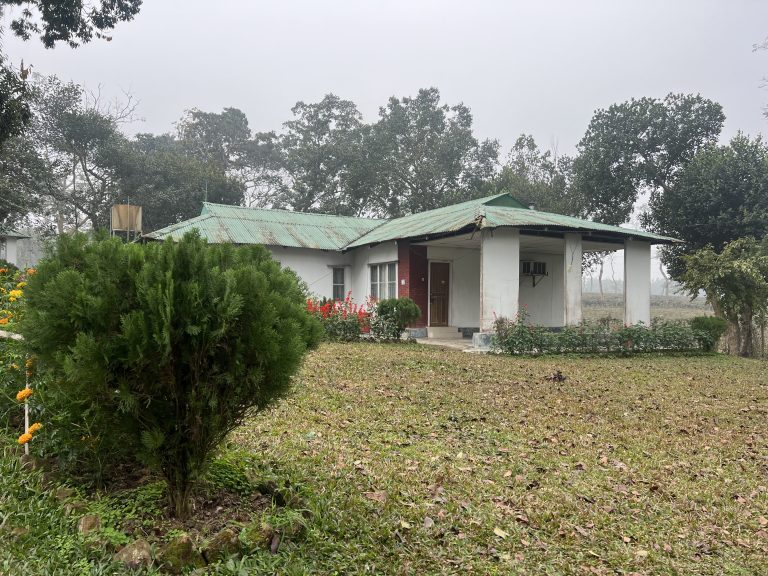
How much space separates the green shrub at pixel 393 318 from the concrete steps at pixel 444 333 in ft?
8.62

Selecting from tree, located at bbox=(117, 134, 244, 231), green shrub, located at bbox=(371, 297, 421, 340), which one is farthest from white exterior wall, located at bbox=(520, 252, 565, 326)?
tree, located at bbox=(117, 134, 244, 231)

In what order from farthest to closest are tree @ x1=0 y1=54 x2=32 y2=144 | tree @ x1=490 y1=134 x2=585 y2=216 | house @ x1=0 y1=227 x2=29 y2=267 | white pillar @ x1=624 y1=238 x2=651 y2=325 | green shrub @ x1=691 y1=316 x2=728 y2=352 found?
tree @ x1=490 y1=134 x2=585 y2=216 → house @ x1=0 y1=227 x2=29 y2=267 → white pillar @ x1=624 y1=238 x2=651 y2=325 → green shrub @ x1=691 y1=316 x2=728 y2=352 → tree @ x1=0 y1=54 x2=32 y2=144

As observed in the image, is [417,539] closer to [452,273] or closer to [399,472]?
[399,472]

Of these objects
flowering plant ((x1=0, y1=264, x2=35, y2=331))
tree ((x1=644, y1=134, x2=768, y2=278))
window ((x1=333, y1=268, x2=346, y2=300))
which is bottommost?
flowering plant ((x1=0, y1=264, x2=35, y2=331))

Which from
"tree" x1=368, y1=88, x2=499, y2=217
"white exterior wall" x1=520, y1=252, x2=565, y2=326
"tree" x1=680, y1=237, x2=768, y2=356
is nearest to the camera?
"tree" x1=680, y1=237, x2=768, y2=356

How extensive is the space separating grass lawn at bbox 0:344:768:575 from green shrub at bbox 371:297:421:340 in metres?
6.24

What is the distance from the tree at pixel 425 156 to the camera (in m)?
36.5

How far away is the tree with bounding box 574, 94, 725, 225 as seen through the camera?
2609 centimetres

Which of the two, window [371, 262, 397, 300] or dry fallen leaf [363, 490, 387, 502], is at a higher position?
window [371, 262, 397, 300]

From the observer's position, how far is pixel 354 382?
27.3 feet

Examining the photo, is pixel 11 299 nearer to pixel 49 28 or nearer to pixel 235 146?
pixel 49 28

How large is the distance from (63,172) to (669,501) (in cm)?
3902

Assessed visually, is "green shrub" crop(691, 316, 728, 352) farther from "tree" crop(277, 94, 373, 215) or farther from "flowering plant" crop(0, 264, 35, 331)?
"tree" crop(277, 94, 373, 215)

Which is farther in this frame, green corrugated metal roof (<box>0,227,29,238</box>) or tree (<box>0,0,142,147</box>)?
green corrugated metal roof (<box>0,227,29,238</box>)
